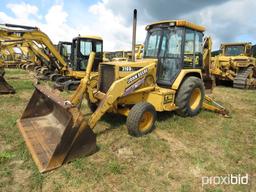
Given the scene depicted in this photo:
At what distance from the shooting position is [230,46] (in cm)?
1430

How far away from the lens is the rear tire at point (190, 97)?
594 centimetres

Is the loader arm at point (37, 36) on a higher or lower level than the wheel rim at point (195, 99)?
higher

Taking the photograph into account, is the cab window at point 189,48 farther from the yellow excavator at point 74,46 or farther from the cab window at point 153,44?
the yellow excavator at point 74,46

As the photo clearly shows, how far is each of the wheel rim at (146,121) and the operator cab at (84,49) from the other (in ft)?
22.0

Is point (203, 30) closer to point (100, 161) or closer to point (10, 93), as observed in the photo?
point (100, 161)

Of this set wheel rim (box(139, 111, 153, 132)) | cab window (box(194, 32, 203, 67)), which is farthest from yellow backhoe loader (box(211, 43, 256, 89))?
wheel rim (box(139, 111, 153, 132))

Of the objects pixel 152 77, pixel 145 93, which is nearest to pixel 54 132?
pixel 145 93

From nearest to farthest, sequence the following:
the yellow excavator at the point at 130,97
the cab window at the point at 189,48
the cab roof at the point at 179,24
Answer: the yellow excavator at the point at 130,97, the cab roof at the point at 179,24, the cab window at the point at 189,48

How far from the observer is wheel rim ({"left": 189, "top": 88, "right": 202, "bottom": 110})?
21.4 feet

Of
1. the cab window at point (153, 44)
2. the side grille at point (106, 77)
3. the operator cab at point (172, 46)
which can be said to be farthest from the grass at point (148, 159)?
the cab window at point (153, 44)

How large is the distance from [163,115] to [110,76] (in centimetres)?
199

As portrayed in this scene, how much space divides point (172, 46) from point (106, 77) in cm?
192

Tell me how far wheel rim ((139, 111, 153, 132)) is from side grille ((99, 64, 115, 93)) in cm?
104

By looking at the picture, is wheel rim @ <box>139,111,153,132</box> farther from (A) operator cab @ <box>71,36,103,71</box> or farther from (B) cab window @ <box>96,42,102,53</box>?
(B) cab window @ <box>96,42,102,53</box>
